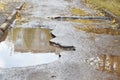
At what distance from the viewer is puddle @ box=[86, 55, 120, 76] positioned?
7.42 meters

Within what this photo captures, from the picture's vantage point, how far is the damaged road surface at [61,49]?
23.1ft

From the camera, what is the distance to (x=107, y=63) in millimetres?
7910

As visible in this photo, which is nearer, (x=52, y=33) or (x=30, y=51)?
(x=30, y=51)

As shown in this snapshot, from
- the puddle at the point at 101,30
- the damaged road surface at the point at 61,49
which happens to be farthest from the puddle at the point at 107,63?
the puddle at the point at 101,30

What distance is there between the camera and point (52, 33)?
1113cm

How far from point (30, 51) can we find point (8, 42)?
4.25 feet

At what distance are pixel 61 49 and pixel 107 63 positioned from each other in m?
1.67

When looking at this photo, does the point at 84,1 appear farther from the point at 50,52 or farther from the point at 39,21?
the point at 50,52

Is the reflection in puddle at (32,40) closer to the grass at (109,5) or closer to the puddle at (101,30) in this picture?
the puddle at (101,30)

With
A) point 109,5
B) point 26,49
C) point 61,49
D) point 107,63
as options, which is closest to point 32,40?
point 26,49

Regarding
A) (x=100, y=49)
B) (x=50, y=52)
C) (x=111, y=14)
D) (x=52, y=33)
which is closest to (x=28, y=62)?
(x=50, y=52)

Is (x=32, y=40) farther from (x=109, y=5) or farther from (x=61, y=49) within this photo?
(x=109, y=5)

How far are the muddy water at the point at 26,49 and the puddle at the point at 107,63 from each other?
1018 millimetres

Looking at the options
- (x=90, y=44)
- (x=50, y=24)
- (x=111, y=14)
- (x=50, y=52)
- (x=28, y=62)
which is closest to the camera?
(x=28, y=62)
